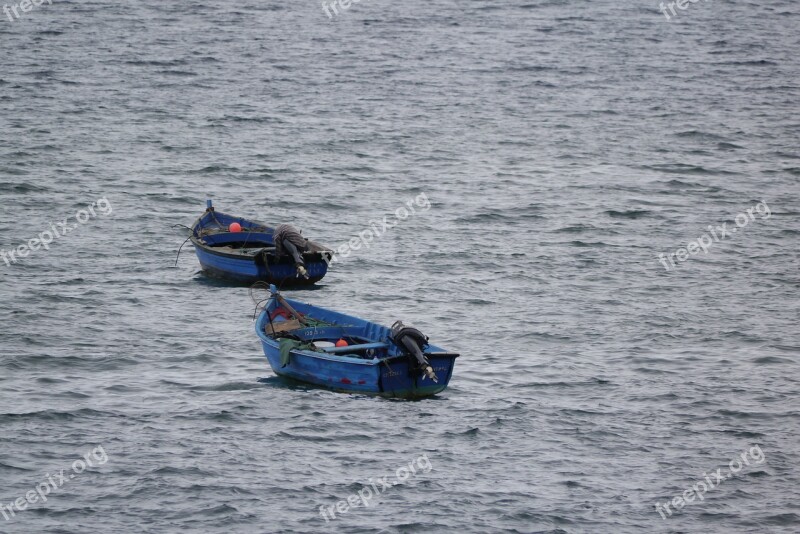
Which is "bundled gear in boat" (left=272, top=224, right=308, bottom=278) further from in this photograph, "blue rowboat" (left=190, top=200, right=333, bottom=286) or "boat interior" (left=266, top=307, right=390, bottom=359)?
"boat interior" (left=266, top=307, right=390, bottom=359)

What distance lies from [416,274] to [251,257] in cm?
638

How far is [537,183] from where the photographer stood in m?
55.6

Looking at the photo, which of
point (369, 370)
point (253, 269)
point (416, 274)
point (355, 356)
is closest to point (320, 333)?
point (355, 356)

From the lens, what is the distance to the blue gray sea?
83.3 feet

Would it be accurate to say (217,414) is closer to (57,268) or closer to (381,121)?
(57,268)

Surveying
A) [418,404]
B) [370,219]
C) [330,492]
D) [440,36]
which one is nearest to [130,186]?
[370,219]

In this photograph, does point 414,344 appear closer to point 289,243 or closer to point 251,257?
point 289,243

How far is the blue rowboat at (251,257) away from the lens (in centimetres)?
3819

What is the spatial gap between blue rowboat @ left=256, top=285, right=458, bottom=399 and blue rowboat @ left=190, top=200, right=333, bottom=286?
17.5 ft

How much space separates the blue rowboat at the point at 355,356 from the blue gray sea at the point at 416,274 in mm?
492

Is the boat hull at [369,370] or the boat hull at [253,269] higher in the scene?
the boat hull at [369,370]

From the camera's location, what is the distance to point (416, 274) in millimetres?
41500

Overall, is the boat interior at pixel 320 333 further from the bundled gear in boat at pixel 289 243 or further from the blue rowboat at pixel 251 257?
the blue rowboat at pixel 251 257

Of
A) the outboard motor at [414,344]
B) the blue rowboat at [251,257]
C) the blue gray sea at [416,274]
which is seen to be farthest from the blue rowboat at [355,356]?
the blue rowboat at [251,257]
